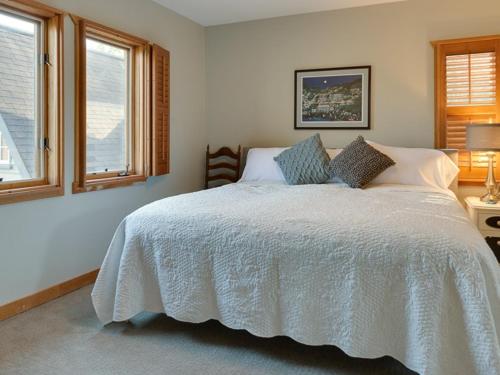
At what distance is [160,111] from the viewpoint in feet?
12.8

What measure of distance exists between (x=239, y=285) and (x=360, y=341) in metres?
0.64

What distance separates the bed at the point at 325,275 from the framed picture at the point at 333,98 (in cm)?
161

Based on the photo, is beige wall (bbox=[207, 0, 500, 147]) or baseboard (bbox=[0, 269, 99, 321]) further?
beige wall (bbox=[207, 0, 500, 147])

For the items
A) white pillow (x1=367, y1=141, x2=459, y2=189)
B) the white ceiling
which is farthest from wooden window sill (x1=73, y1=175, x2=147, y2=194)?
white pillow (x1=367, y1=141, x2=459, y2=189)

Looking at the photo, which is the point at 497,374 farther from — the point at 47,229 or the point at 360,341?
the point at 47,229

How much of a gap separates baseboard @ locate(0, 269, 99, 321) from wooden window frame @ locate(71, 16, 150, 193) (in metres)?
0.68

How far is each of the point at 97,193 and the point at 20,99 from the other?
91 cm

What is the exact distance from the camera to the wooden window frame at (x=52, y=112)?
2.83 m

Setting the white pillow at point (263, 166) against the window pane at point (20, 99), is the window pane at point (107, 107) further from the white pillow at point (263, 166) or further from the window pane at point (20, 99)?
the white pillow at point (263, 166)

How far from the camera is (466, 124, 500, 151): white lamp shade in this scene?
326 cm

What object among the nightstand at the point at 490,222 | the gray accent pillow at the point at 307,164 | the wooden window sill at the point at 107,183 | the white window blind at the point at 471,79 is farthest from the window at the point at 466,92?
the wooden window sill at the point at 107,183

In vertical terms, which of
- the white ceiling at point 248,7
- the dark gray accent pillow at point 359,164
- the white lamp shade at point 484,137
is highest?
the white ceiling at point 248,7

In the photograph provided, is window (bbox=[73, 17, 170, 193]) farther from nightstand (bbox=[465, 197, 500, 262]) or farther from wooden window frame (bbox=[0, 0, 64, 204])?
nightstand (bbox=[465, 197, 500, 262])

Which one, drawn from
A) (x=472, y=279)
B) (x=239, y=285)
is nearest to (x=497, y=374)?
(x=472, y=279)
